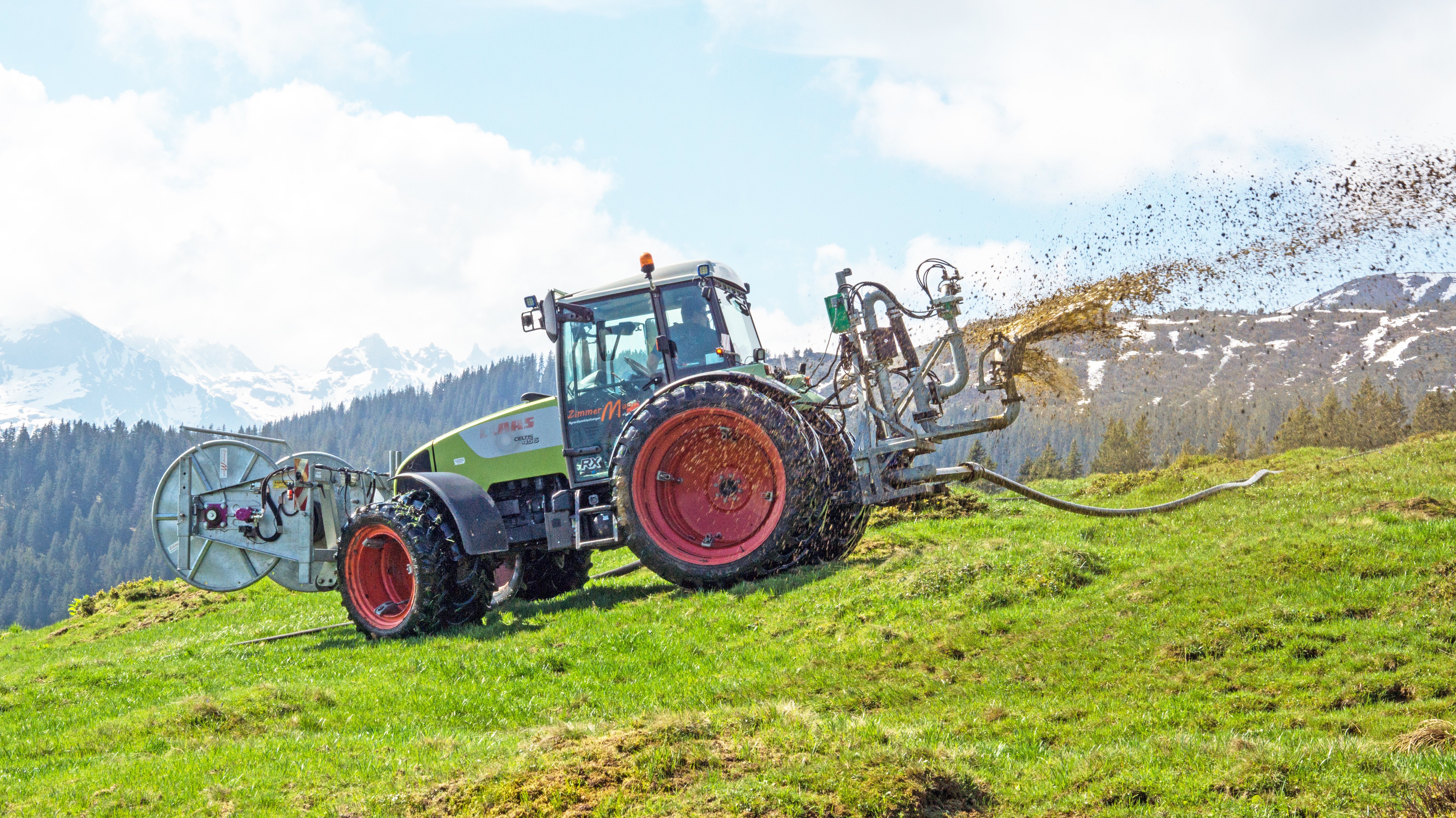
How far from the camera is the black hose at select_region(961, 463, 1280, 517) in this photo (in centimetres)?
1338

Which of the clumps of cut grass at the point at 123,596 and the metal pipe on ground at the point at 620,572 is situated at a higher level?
the metal pipe on ground at the point at 620,572

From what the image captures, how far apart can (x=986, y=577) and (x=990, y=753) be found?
16.2ft

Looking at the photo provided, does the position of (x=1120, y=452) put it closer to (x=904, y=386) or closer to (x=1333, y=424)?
(x=1333, y=424)

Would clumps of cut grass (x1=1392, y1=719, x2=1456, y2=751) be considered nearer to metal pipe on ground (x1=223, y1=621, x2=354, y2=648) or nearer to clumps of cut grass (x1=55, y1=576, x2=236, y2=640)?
metal pipe on ground (x1=223, y1=621, x2=354, y2=648)


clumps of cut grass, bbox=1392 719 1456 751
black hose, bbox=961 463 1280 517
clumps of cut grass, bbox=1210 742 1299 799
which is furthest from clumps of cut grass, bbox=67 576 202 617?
clumps of cut grass, bbox=1392 719 1456 751

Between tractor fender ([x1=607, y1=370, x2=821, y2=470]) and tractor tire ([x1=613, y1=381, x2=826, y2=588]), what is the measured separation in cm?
6

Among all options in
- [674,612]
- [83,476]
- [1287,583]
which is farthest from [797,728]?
[83,476]

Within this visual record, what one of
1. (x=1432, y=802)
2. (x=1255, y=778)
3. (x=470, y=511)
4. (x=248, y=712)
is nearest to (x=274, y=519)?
(x=470, y=511)

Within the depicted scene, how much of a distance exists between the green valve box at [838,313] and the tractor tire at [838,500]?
112 centimetres

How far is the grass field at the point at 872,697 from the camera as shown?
18.7ft

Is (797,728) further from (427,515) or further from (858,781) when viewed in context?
(427,515)

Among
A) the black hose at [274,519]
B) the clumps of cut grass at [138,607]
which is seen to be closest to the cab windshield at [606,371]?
the black hose at [274,519]

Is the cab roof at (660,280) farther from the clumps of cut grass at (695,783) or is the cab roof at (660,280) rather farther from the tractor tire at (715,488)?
the clumps of cut grass at (695,783)

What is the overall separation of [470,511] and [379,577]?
6.22 feet
